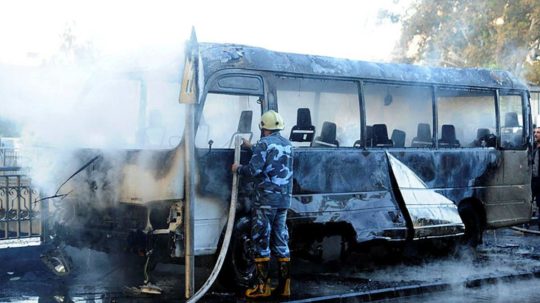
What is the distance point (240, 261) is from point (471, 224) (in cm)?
478

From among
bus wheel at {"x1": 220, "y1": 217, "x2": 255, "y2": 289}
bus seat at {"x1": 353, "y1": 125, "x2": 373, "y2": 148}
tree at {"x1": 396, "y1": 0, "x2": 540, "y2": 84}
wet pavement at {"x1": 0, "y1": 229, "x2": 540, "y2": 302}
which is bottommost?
wet pavement at {"x1": 0, "y1": 229, "x2": 540, "y2": 302}

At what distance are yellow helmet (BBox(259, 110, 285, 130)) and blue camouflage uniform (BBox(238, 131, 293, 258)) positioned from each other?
0.27ft

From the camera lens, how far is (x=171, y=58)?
346 inches

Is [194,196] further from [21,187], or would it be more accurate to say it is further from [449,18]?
[449,18]

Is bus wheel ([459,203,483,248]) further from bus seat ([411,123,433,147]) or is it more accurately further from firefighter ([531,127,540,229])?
firefighter ([531,127,540,229])

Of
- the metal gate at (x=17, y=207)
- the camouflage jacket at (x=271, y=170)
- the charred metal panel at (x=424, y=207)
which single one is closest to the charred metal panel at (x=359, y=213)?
the charred metal panel at (x=424, y=207)

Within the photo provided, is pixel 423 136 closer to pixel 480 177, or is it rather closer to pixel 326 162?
pixel 480 177

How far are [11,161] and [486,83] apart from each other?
32.1 ft

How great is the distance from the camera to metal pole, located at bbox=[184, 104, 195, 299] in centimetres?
768

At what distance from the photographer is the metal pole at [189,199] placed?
768 cm

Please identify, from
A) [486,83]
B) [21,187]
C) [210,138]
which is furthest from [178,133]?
[486,83]

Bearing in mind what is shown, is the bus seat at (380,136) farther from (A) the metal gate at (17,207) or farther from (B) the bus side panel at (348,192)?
(A) the metal gate at (17,207)

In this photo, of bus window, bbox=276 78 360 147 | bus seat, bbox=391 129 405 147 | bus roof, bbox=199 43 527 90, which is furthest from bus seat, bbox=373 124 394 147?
bus roof, bbox=199 43 527 90

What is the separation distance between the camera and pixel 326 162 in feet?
32.3
